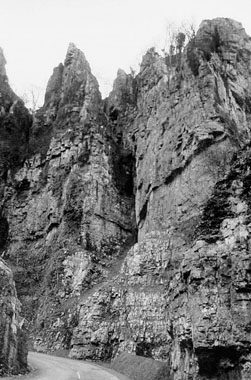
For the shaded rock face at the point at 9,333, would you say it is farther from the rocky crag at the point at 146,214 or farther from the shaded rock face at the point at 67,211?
the shaded rock face at the point at 67,211

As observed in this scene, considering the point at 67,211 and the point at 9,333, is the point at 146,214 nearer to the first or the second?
the point at 67,211

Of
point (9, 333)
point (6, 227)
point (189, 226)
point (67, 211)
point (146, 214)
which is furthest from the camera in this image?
point (6, 227)

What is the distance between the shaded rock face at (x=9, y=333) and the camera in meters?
17.3

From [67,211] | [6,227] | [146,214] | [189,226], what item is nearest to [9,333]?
[189,226]

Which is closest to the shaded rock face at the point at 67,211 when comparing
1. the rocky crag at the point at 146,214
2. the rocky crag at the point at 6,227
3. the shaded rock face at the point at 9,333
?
the rocky crag at the point at 146,214

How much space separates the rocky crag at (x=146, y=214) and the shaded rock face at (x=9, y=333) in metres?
7.23

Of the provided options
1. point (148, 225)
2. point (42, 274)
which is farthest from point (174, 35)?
point (42, 274)

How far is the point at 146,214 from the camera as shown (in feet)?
130

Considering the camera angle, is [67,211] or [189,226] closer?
[189,226]

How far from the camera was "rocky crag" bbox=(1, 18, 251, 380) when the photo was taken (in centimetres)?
1443

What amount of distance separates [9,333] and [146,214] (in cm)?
2317

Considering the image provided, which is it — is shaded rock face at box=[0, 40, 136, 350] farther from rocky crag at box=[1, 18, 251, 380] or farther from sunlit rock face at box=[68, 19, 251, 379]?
sunlit rock face at box=[68, 19, 251, 379]

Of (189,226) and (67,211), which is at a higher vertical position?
(67,211)

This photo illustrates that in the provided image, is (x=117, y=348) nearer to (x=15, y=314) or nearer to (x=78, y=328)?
(x=78, y=328)
